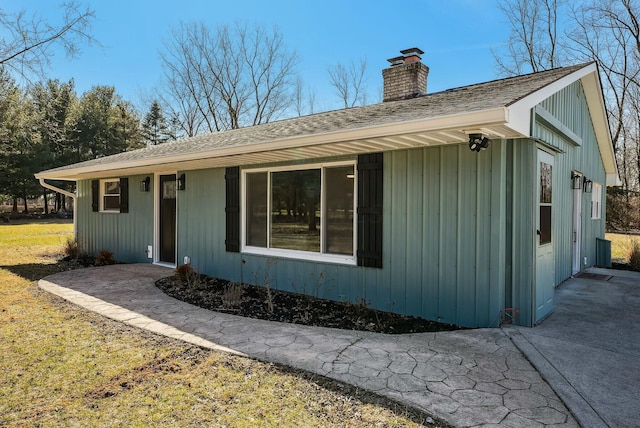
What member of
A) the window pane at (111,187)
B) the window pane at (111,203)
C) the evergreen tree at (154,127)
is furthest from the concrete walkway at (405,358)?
the evergreen tree at (154,127)

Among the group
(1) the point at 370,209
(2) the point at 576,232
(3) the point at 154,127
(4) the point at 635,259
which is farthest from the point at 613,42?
(3) the point at 154,127

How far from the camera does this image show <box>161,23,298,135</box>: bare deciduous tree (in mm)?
21156

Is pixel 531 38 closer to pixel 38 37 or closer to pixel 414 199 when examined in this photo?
pixel 414 199

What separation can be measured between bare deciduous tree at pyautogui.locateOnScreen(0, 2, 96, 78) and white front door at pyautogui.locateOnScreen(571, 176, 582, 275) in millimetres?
9461

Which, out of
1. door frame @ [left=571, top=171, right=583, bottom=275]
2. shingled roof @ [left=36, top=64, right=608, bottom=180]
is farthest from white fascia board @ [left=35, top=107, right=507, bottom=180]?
door frame @ [left=571, top=171, right=583, bottom=275]

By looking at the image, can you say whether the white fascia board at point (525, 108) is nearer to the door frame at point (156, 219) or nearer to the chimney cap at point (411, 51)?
the chimney cap at point (411, 51)

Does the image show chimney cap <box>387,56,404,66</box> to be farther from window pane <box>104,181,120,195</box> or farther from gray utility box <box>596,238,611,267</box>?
window pane <box>104,181,120,195</box>

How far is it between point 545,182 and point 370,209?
2.08 metres

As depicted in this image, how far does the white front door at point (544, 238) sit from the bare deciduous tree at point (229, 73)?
1930 centimetres

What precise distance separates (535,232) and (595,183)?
598cm

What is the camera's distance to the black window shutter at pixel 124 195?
9148 mm

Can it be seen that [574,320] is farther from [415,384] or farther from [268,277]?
[268,277]

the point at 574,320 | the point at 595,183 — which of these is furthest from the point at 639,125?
the point at 574,320

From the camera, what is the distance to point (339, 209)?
5344 mm
